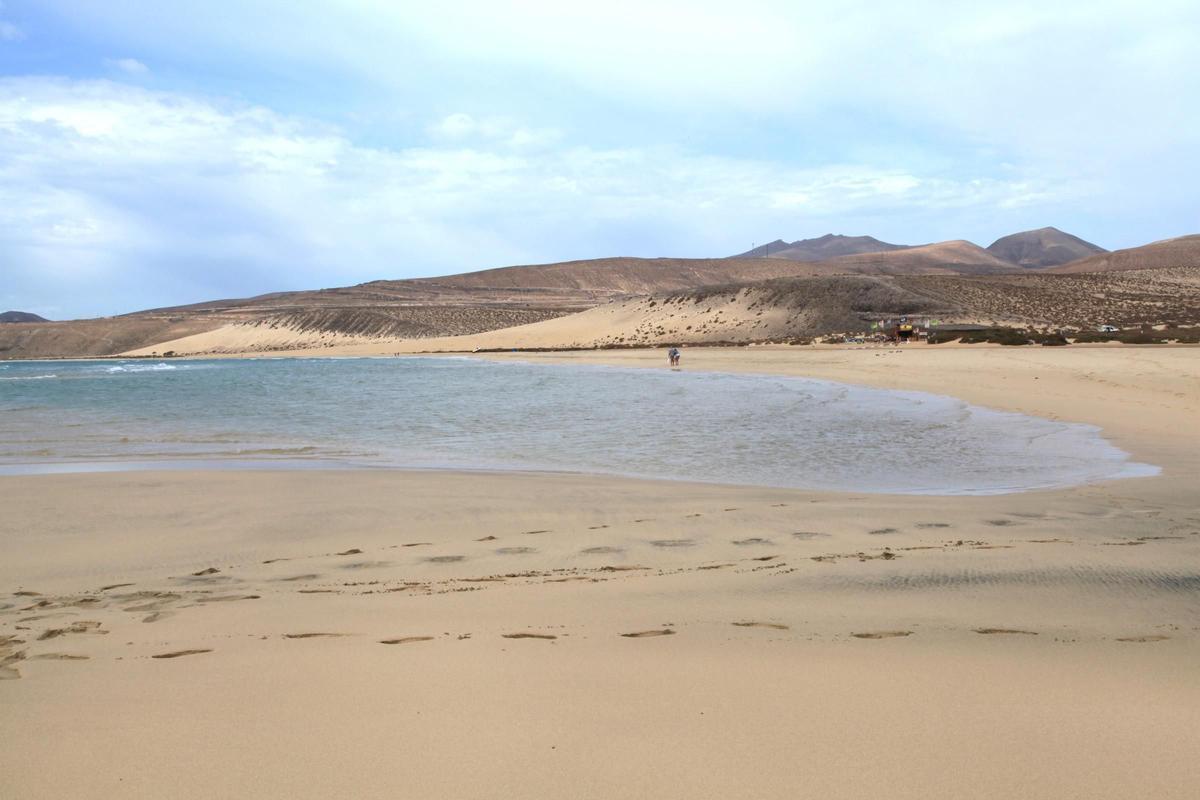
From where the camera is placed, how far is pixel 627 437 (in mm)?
14328

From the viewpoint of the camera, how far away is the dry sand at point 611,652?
8.94 ft

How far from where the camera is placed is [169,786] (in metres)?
2.67

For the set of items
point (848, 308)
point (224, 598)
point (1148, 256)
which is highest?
point (1148, 256)

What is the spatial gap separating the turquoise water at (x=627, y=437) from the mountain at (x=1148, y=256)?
174m

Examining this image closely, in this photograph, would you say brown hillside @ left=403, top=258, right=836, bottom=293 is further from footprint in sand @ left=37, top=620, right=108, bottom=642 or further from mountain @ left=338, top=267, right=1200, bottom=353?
footprint in sand @ left=37, top=620, right=108, bottom=642

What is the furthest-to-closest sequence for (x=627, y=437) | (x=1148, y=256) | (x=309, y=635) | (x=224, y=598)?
(x=1148, y=256), (x=627, y=437), (x=224, y=598), (x=309, y=635)

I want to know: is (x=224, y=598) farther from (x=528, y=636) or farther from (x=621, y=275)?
(x=621, y=275)

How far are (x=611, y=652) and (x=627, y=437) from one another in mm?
10526

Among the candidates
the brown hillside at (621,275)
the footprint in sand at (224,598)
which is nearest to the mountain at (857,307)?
the footprint in sand at (224,598)

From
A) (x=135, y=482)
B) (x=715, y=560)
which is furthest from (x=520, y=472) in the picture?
(x=715, y=560)

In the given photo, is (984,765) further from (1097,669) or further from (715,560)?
(715,560)

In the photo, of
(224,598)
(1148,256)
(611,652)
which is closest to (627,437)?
(224,598)

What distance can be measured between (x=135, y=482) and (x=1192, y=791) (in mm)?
10482

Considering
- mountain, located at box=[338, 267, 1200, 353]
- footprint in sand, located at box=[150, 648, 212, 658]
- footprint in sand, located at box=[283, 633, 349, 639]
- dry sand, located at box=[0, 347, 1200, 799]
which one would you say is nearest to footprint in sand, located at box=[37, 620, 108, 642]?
dry sand, located at box=[0, 347, 1200, 799]
